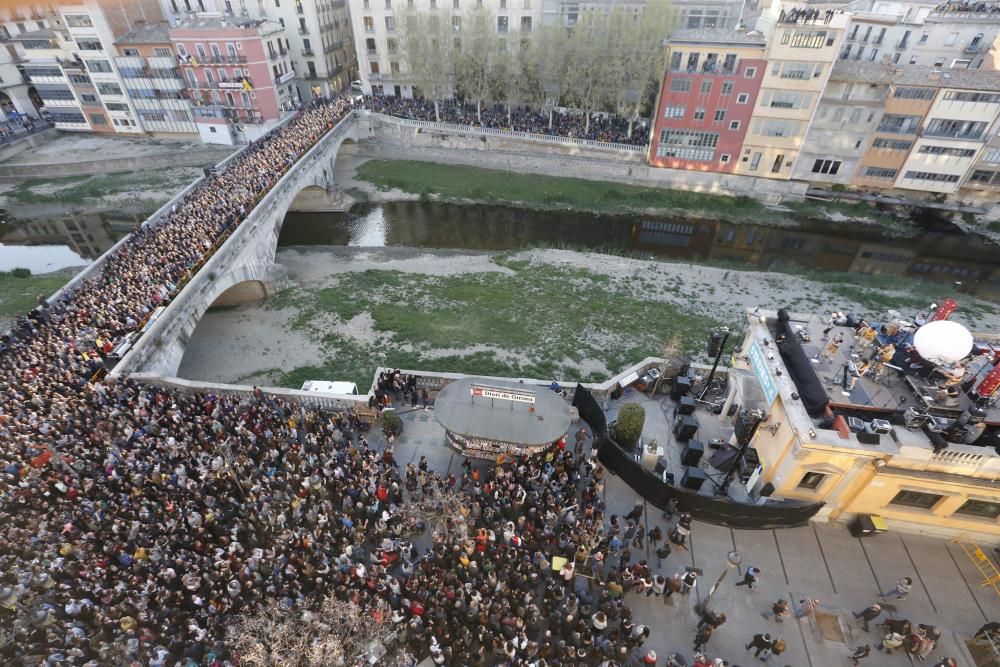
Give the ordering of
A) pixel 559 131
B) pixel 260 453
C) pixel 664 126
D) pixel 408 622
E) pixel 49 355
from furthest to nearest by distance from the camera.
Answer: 1. pixel 559 131
2. pixel 664 126
3. pixel 49 355
4. pixel 260 453
5. pixel 408 622

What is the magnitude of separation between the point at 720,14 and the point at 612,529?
71540mm

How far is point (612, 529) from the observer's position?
18484 mm

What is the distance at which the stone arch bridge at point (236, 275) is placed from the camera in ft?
87.7

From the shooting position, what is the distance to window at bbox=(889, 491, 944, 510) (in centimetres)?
1789

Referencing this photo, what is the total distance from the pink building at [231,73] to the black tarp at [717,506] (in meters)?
62.5

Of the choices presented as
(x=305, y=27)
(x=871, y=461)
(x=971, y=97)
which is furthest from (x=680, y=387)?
(x=305, y=27)

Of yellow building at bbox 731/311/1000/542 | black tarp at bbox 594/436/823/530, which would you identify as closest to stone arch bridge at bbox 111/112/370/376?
black tarp at bbox 594/436/823/530

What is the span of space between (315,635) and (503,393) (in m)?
10.4

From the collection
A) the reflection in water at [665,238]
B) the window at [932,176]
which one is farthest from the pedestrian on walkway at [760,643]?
the window at [932,176]

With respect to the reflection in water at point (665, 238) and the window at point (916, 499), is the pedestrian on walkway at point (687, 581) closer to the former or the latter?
the window at point (916, 499)

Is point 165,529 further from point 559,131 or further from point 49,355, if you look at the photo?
point 559,131

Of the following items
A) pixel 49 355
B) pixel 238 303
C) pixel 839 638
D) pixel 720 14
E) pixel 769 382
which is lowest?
pixel 238 303

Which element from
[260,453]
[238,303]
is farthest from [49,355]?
[238,303]

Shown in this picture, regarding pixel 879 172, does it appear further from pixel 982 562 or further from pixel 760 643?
pixel 760 643
